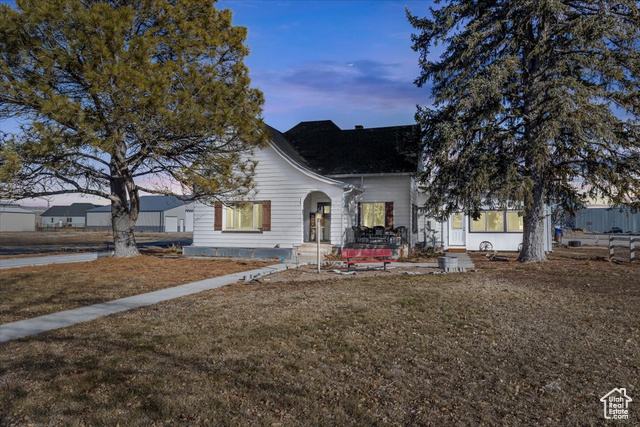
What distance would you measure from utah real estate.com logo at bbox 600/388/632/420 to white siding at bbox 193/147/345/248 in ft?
49.0

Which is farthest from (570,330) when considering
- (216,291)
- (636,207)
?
(636,207)

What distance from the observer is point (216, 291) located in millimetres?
10680

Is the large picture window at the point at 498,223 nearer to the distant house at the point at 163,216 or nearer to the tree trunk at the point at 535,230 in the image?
the tree trunk at the point at 535,230

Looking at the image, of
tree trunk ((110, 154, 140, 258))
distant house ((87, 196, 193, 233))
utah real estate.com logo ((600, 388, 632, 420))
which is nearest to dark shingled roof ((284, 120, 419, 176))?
tree trunk ((110, 154, 140, 258))

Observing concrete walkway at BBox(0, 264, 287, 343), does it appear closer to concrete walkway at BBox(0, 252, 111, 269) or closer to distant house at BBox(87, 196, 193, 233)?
concrete walkway at BBox(0, 252, 111, 269)

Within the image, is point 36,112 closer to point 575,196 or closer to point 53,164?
point 53,164

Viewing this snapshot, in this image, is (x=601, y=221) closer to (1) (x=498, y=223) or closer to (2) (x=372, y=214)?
Answer: (1) (x=498, y=223)

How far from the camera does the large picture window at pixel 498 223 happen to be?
2420 centimetres

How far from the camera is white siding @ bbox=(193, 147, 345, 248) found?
63.9 ft

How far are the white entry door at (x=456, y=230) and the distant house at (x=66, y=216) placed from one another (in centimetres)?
8023

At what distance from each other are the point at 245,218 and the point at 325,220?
12.9 feet

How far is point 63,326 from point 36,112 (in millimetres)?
9795

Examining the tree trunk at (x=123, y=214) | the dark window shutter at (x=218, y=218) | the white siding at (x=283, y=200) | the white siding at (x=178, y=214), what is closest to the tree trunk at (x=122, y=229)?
the tree trunk at (x=123, y=214)

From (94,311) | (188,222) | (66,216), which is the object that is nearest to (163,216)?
(188,222)
